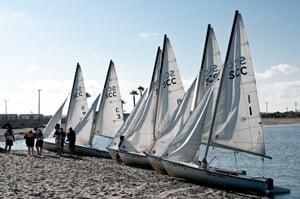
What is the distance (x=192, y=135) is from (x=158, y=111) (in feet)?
22.8

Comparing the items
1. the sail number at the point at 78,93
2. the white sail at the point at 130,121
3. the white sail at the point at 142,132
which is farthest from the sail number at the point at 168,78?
the sail number at the point at 78,93

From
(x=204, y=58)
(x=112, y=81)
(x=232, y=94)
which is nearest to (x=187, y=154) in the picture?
(x=232, y=94)

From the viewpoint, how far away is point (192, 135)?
71.8 ft

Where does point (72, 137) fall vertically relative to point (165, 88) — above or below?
below

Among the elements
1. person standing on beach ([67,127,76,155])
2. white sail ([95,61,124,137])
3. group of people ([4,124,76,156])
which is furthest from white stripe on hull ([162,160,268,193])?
white sail ([95,61,124,137])

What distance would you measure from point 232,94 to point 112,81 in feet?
49.4

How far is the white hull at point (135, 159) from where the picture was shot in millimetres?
26969

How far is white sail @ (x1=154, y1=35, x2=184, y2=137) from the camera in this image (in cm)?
2803

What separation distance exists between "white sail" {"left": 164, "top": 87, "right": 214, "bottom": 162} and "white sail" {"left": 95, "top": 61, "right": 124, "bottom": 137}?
12296mm

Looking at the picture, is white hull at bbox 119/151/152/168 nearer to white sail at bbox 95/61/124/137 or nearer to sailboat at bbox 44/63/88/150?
white sail at bbox 95/61/124/137

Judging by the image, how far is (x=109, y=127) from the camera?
1350 inches

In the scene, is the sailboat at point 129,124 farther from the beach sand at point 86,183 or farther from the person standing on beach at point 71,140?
the beach sand at point 86,183

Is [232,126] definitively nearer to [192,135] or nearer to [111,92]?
[192,135]

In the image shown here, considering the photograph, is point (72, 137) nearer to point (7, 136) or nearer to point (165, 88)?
point (7, 136)
